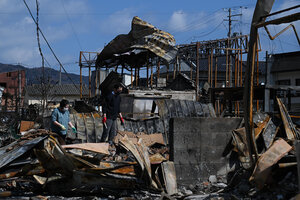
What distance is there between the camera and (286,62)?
34.0m

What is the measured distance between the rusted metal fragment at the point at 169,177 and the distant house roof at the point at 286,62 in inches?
1224

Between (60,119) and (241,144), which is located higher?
(60,119)

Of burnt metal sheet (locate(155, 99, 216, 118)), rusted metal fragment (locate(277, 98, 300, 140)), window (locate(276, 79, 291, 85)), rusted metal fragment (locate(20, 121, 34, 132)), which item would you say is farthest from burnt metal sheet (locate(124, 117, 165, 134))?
window (locate(276, 79, 291, 85))

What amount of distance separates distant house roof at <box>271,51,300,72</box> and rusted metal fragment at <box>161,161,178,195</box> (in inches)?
1224

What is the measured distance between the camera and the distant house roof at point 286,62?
1305 inches

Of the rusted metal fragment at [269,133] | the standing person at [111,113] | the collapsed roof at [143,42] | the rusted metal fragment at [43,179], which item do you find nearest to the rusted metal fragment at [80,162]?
the rusted metal fragment at [43,179]

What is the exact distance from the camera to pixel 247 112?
423 cm

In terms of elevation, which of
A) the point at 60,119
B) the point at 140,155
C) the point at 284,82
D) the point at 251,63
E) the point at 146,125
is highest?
the point at 284,82

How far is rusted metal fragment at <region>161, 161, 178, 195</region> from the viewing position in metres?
5.14

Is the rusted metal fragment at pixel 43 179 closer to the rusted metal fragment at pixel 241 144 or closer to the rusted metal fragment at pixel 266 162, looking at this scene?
the rusted metal fragment at pixel 266 162

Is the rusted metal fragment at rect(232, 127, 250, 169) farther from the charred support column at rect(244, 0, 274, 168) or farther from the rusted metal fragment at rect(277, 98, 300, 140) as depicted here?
the charred support column at rect(244, 0, 274, 168)

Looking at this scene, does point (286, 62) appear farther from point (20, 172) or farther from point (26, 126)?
point (20, 172)

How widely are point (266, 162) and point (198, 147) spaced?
1522 mm

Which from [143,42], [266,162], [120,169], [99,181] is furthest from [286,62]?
[99,181]
